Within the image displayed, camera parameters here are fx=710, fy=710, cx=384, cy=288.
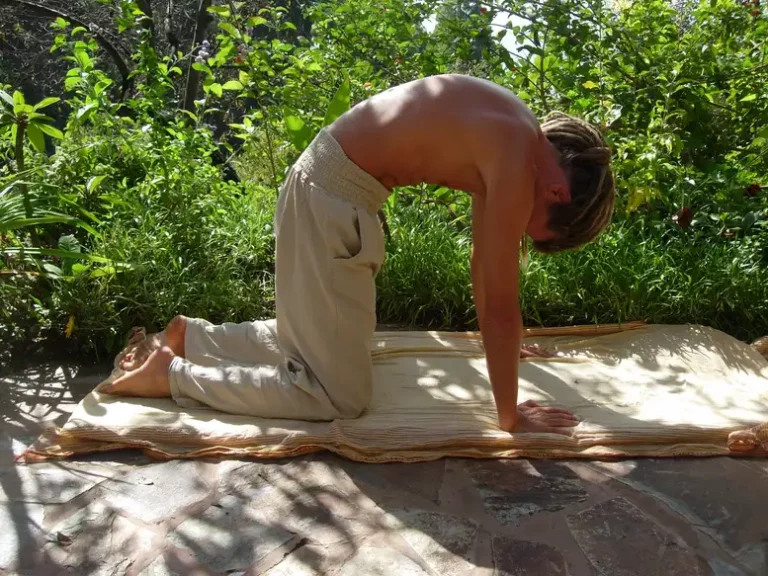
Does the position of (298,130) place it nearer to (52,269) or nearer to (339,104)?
(339,104)

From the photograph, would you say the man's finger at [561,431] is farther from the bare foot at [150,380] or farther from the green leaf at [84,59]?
the green leaf at [84,59]

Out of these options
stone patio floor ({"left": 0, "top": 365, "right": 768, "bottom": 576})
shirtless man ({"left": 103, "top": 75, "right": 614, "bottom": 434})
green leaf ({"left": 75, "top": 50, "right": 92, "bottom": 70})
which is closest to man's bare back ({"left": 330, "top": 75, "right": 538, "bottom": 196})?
shirtless man ({"left": 103, "top": 75, "right": 614, "bottom": 434})

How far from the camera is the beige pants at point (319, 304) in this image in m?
2.23

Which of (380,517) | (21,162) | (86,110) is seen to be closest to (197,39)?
(86,110)

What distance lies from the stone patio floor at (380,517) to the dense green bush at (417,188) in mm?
970

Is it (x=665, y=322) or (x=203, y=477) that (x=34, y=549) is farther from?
(x=665, y=322)

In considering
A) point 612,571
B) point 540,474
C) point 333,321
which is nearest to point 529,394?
point 540,474

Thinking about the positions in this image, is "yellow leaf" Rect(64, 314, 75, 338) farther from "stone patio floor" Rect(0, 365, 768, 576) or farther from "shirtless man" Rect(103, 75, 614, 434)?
"stone patio floor" Rect(0, 365, 768, 576)

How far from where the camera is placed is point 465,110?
2.09 m

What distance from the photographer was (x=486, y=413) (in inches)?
93.1

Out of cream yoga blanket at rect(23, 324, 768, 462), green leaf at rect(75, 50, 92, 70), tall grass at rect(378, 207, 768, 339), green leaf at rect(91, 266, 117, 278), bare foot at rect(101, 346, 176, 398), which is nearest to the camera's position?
cream yoga blanket at rect(23, 324, 768, 462)

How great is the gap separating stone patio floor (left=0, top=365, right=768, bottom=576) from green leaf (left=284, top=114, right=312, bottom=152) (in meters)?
1.83

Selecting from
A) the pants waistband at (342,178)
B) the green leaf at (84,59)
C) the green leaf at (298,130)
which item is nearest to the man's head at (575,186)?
the pants waistband at (342,178)

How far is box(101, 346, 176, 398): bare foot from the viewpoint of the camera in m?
2.38
